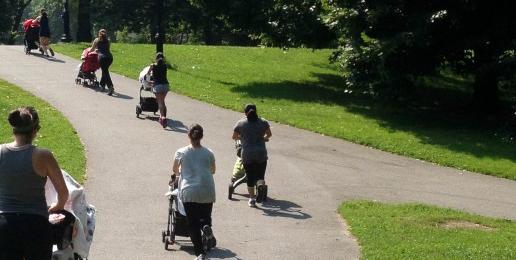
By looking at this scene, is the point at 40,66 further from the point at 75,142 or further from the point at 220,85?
the point at 75,142

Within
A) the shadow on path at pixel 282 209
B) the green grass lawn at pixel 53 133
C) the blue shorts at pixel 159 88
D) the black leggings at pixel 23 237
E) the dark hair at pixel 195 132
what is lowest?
the shadow on path at pixel 282 209

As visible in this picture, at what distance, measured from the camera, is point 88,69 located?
82.1ft

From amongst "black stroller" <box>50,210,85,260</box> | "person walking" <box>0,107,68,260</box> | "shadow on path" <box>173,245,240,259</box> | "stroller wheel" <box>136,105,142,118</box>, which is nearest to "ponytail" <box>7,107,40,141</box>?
"person walking" <box>0,107,68,260</box>

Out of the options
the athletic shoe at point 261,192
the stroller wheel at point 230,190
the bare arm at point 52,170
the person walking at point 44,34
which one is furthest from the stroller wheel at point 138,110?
the bare arm at point 52,170

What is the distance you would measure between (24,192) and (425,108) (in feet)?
71.6

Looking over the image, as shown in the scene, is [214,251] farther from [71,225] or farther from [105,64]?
[105,64]

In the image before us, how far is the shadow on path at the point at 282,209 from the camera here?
43.6 feet

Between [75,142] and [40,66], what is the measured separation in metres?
12.4

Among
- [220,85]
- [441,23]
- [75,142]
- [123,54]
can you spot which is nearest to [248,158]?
[75,142]

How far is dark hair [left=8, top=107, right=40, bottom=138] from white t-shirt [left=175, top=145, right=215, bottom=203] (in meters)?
3.66

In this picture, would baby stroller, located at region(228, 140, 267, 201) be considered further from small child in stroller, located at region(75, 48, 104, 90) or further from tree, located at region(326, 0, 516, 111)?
small child in stroller, located at region(75, 48, 104, 90)

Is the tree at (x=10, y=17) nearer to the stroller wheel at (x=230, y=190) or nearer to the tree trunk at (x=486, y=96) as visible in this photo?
the tree trunk at (x=486, y=96)

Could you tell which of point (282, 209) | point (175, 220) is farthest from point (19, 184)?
point (282, 209)

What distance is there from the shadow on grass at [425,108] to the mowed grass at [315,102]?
3 centimetres
